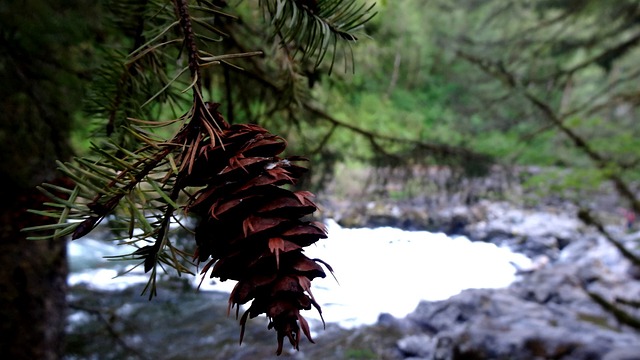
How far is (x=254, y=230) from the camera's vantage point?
373 mm

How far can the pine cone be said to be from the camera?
1.21ft

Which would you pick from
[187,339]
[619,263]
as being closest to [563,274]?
[619,263]

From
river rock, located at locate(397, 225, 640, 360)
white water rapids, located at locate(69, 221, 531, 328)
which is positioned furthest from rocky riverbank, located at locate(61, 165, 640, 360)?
white water rapids, located at locate(69, 221, 531, 328)

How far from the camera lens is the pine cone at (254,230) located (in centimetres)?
37

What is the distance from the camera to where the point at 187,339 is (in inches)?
181

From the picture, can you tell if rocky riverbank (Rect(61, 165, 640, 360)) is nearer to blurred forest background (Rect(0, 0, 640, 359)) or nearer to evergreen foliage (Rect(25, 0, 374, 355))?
blurred forest background (Rect(0, 0, 640, 359))

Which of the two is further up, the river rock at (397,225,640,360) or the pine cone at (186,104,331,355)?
the river rock at (397,225,640,360)

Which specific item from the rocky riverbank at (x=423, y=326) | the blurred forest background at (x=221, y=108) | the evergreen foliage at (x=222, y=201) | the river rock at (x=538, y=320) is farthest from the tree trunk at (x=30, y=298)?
the river rock at (x=538, y=320)

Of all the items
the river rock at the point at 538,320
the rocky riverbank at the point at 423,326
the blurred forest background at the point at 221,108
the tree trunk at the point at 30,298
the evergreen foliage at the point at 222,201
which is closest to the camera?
the evergreen foliage at the point at 222,201

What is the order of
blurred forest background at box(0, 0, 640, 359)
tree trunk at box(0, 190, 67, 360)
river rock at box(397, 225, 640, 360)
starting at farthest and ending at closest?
1. river rock at box(397, 225, 640, 360)
2. tree trunk at box(0, 190, 67, 360)
3. blurred forest background at box(0, 0, 640, 359)

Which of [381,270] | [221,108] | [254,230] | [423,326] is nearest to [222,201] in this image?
[254,230]

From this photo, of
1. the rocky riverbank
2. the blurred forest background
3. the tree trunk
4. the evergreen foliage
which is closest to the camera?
the evergreen foliage

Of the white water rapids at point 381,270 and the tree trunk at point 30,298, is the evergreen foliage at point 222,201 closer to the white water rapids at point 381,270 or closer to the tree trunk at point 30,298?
the white water rapids at point 381,270

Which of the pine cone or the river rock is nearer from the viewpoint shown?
the pine cone
